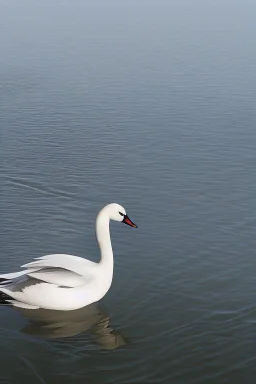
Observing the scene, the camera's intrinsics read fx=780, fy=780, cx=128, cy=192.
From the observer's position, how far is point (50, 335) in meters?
8.30

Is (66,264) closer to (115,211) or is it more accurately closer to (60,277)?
(60,277)

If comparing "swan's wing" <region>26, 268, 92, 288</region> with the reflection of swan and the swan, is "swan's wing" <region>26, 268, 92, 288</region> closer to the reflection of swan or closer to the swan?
the swan

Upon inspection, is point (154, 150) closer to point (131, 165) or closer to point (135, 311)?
point (131, 165)

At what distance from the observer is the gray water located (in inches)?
311

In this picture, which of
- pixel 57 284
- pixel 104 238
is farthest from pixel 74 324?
pixel 104 238

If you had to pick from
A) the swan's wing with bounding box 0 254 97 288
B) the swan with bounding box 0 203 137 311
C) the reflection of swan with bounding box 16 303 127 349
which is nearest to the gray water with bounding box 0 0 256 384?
the reflection of swan with bounding box 16 303 127 349

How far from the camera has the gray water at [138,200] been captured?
7.89m

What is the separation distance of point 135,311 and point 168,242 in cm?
207

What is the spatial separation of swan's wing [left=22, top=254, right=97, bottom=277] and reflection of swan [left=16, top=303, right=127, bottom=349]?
488 mm

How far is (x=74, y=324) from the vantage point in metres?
8.56

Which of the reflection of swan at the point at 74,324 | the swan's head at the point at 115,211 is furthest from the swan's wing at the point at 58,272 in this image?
the swan's head at the point at 115,211

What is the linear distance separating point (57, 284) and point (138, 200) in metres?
4.07

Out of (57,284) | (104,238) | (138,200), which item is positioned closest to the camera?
(57,284)

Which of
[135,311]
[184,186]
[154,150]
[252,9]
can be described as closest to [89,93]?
[154,150]
